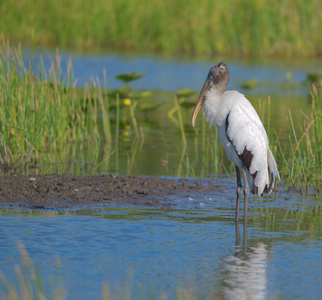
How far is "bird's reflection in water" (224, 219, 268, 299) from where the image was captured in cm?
454

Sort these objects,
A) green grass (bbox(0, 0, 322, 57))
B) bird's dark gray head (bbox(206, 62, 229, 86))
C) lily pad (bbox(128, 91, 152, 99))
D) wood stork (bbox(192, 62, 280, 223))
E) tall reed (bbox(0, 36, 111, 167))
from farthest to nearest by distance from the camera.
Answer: green grass (bbox(0, 0, 322, 57)) → lily pad (bbox(128, 91, 152, 99)) → tall reed (bbox(0, 36, 111, 167)) → bird's dark gray head (bbox(206, 62, 229, 86)) → wood stork (bbox(192, 62, 280, 223))

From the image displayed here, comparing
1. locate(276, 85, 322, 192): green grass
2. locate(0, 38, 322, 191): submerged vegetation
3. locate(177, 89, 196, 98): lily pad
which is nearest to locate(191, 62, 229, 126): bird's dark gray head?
locate(0, 38, 322, 191): submerged vegetation

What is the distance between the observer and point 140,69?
66.6ft

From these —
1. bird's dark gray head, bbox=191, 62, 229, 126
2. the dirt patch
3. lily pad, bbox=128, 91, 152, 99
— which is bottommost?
the dirt patch

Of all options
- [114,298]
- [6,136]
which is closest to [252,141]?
[114,298]

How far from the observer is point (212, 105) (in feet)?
22.3

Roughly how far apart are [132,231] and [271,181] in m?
1.50

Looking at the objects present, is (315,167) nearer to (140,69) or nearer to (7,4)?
(140,69)

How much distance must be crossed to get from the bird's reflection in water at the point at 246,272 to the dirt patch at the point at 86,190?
1.64 m

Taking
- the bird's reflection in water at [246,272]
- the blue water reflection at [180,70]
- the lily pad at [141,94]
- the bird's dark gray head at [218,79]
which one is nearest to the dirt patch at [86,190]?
the bird's dark gray head at [218,79]

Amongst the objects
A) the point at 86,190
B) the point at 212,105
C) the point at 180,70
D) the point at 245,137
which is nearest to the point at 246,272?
the point at 245,137

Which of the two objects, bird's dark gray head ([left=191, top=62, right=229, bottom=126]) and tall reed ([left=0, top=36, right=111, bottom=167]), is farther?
Result: tall reed ([left=0, top=36, right=111, bottom=167])

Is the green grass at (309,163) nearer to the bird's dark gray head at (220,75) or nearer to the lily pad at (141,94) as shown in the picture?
the bird's dark gray head at (220,75)

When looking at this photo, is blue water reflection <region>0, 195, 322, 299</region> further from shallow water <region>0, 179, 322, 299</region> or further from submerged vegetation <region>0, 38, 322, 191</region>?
submerged vegetation <region>0, 38, 322, 191</region>
